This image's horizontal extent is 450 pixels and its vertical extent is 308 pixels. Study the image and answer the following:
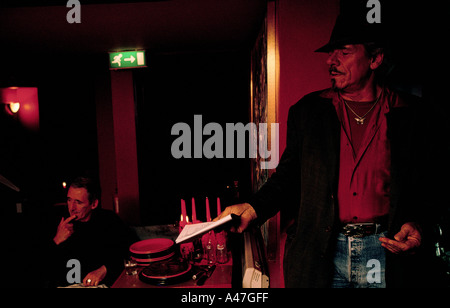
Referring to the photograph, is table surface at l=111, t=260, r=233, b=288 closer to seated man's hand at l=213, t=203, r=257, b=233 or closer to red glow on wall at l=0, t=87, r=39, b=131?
seated man's hand at l=213, t=203, r=257, b=233

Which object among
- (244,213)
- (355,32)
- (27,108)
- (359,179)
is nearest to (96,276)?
(244,213)

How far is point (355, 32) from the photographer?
1.61 m

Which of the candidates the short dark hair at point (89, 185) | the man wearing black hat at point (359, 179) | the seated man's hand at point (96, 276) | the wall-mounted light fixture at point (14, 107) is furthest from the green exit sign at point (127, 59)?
the man wearing black hat at point (359, 179)

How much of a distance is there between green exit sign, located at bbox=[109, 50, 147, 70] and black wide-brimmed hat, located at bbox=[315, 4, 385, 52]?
3845mm

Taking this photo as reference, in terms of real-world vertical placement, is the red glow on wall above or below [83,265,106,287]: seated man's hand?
above

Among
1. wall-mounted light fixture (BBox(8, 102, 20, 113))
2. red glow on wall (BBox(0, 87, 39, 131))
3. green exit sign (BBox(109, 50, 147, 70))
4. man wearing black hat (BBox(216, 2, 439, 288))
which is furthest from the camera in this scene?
red glow on wall (BBox(0, 87, 39, 131))

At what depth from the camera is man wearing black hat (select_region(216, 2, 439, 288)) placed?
1521 millimetres

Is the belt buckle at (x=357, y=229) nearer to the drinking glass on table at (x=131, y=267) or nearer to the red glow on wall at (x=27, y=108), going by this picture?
the drinking glass on table at (x=131, y=267)

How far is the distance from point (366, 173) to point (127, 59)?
4395 mm

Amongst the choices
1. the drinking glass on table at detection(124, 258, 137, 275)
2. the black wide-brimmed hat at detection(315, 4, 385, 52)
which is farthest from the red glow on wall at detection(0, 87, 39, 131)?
the black wide-brimmed hat at detection(315, 4, 385, 52)

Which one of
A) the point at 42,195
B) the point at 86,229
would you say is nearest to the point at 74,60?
the point at 42,195

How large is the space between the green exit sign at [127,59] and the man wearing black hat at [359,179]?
12.6 feet
